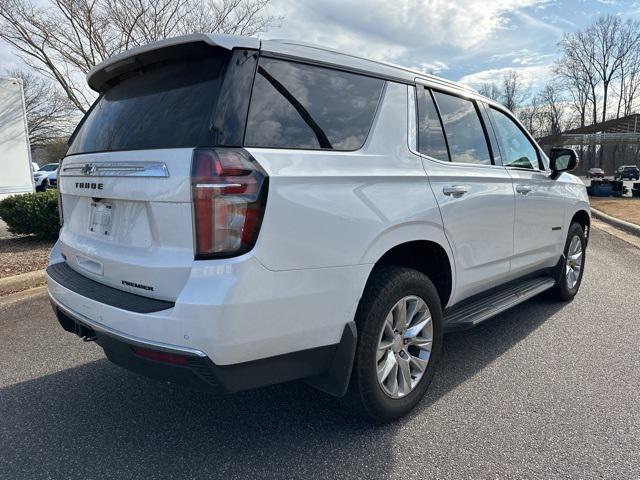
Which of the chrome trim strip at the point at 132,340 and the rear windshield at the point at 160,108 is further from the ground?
the rear windshield at the point at 160,108

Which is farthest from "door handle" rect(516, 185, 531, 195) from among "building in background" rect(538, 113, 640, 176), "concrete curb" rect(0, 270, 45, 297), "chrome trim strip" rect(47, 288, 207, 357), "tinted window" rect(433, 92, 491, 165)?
"building in background" rect(538, 113, 640, 176)

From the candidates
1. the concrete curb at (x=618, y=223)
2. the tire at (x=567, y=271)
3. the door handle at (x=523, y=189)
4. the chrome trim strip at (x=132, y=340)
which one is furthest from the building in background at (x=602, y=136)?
the chrome trim strip at (x=132, y=340)

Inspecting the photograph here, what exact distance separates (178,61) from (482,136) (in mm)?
2336

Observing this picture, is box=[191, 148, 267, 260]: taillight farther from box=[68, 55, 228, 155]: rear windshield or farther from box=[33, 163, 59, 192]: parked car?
box=[33, 163, 59, 192]: parked car

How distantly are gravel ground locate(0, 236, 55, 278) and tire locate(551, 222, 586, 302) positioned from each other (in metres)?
5.98

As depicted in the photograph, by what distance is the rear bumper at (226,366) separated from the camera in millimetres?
1978

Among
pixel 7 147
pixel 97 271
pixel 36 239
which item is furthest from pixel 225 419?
pixel 7 147

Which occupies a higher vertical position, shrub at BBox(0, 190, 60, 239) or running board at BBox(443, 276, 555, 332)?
shrub at BBox(0, 190, 60, 239)

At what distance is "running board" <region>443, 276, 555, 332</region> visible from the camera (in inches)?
122

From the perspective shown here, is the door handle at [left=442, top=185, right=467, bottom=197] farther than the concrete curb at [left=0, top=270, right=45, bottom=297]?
No

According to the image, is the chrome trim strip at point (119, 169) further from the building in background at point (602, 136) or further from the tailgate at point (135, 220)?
the building in background at point (602, 136)

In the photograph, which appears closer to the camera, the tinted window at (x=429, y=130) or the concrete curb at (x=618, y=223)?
the tinted window at (x=429, y=130)

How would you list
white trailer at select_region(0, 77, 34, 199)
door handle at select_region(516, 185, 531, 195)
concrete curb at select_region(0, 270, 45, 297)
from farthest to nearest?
white trailer at select_region(0, 77, 34, 199)
concrete curb at select_region(0, 270, 45, 297)
door handle at select_region(516, 185, 531, 195)

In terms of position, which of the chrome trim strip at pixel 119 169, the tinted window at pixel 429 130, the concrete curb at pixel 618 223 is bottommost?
the concrete curb at pixel 618 223
